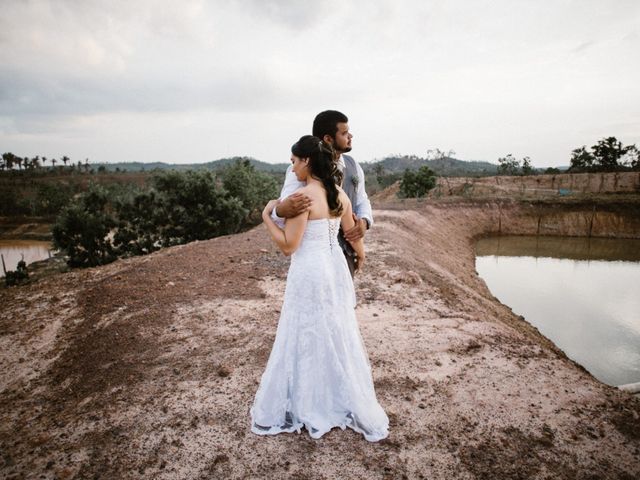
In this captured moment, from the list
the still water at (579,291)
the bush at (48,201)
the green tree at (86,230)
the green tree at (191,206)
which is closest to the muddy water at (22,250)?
the bush at (48,201)

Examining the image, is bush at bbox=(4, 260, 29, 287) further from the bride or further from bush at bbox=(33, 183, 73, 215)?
bush at bbox=(33, 183, 73, 215)

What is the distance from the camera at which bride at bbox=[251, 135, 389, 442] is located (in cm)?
243

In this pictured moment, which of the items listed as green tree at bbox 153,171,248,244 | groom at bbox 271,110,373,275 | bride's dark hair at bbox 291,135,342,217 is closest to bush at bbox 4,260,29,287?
green tree at bbox 153,171,248,244

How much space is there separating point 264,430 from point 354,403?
2.64ft

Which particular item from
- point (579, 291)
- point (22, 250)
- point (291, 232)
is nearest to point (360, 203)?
point (291, 232)

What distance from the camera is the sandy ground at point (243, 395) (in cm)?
264

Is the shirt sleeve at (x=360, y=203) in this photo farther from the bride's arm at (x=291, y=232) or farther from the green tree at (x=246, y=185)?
the green tree at (x=246, y=185)

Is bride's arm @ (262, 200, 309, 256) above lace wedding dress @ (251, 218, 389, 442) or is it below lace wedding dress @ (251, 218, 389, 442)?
above

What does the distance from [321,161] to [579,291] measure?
47.2 feet

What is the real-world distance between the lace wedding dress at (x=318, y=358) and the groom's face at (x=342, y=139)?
73cm

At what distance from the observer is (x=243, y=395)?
3439mm

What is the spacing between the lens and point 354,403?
2762 mm

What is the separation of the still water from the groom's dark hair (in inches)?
308

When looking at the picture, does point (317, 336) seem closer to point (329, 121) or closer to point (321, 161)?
point (321, 161)
